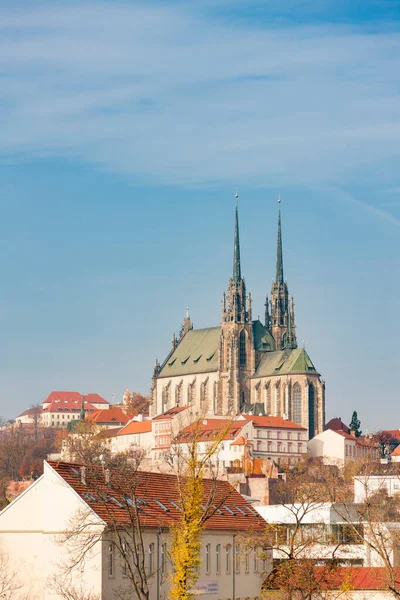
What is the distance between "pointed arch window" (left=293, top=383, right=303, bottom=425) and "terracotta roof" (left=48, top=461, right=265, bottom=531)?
125 meters

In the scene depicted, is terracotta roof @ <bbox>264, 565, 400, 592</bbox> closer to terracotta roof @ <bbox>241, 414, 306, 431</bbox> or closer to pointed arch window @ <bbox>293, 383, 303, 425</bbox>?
terracotta roof @ <bbox>241, 414, 306, 431</bbox>

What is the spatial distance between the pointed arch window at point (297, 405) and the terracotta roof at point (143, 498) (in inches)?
4903

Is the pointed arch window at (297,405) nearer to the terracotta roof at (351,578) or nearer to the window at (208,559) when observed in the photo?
the terracotta roof at (351,578)

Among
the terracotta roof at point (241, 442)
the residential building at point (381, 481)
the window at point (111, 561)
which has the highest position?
the terracotta roof at point (241, 442)

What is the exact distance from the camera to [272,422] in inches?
7387

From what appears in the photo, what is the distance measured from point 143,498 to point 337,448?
5007 inches

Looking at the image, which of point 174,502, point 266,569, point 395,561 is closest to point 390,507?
point 395,561

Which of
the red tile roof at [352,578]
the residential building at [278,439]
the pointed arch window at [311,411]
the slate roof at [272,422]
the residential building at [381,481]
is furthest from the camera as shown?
the pointed arch window at [311,411]

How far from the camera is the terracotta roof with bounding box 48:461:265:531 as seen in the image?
57.2 metres

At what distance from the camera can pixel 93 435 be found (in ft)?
652

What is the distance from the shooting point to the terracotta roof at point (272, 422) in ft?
610

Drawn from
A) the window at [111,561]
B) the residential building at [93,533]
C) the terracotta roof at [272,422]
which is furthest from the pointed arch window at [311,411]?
the window at [111,561]

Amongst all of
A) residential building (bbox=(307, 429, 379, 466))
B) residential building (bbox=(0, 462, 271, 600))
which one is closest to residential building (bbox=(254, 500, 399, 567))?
residential building (bbox=(0, 462, 271, 600))

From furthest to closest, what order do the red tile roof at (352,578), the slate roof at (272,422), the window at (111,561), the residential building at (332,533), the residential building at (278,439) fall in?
the slate roof at (272,422), the residential building at (278,439), the residential building at (332,533), the red tile roof at (352,578), the window at (111,561)
